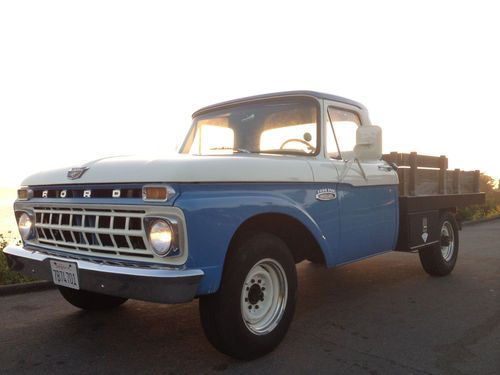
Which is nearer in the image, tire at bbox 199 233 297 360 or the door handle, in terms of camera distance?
tire at bbox 199 233 297 360

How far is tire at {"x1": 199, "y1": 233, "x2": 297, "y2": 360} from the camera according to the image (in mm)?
2773

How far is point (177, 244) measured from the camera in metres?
2.53

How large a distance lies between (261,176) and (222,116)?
1.48 meters

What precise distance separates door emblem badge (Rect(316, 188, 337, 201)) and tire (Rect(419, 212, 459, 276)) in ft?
8.21

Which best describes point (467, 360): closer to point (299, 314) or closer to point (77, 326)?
point (299, 314)

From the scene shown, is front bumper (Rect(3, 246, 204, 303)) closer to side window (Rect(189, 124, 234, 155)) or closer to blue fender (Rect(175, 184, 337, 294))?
blue fender (Rect(175, 184, 337, 294))

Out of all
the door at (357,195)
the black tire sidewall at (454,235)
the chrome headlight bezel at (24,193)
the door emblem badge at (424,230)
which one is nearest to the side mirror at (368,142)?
the door at (357,195)

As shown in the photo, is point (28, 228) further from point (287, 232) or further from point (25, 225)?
point (287, 232)

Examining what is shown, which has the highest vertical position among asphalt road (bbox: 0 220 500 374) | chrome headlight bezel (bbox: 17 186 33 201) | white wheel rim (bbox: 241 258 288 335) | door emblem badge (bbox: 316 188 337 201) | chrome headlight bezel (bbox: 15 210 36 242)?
chrome headlight bezel (bbox: 17 186 33 201)

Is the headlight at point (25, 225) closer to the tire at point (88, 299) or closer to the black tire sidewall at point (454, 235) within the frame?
the tire at point (88, 299)

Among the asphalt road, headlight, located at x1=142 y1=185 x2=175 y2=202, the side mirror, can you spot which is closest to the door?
the side mirror

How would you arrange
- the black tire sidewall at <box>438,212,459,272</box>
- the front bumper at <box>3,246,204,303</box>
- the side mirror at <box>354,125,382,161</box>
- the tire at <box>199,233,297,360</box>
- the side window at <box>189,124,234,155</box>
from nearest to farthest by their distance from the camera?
the front bumper at <box>3,246,204,303</box> < the tire at <box>199,233,297,360</box> < the side mirror at <box>354,125,382,161</box> < the side window at <box>189,124,234,155</box> < the black tire sidewall at <box>438,212,459,272</box>

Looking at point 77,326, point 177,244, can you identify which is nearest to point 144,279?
point 177,244

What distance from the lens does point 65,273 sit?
288cm
